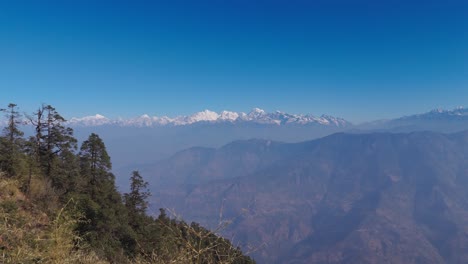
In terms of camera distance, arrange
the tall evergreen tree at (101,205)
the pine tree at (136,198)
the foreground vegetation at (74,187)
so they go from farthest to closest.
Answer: the pine tree at (136,198)
the tall evergreen tree at (101,205)
the foreground vegetation at (74,187)

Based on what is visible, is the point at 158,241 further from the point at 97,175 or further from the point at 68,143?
the point at 68,143

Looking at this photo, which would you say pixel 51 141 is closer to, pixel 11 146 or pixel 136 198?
pixel 11 146

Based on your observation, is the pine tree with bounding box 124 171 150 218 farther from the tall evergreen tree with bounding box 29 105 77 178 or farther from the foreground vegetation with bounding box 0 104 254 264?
the tall evergreen tree with bounding box 29 105 77 178

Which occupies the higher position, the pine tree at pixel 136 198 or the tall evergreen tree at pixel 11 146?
the tall evergreen tree at pixel 11 146

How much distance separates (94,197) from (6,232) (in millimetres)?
28391

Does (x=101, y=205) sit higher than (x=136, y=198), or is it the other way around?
(x=101, y=205)

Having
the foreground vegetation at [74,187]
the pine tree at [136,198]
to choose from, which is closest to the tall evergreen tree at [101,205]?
the foreground vegetation at [74,187]

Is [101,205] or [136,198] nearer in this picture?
[101,205]

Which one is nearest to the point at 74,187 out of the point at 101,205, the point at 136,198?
the point at 101,205

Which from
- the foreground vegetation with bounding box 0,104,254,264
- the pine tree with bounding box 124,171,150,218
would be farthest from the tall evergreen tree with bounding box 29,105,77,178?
the pine tree with bounding box 124,171,150,218

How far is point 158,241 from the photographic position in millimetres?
38375

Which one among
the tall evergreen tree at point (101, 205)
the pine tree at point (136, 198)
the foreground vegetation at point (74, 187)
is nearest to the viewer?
the foreground vegetation at point (74, 187)

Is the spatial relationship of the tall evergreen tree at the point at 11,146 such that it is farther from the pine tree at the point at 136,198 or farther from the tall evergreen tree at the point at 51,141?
the pine tree at the point at 136,198

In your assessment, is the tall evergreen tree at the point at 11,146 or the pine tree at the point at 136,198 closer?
the tall evergreen tree at the point at 11,146
